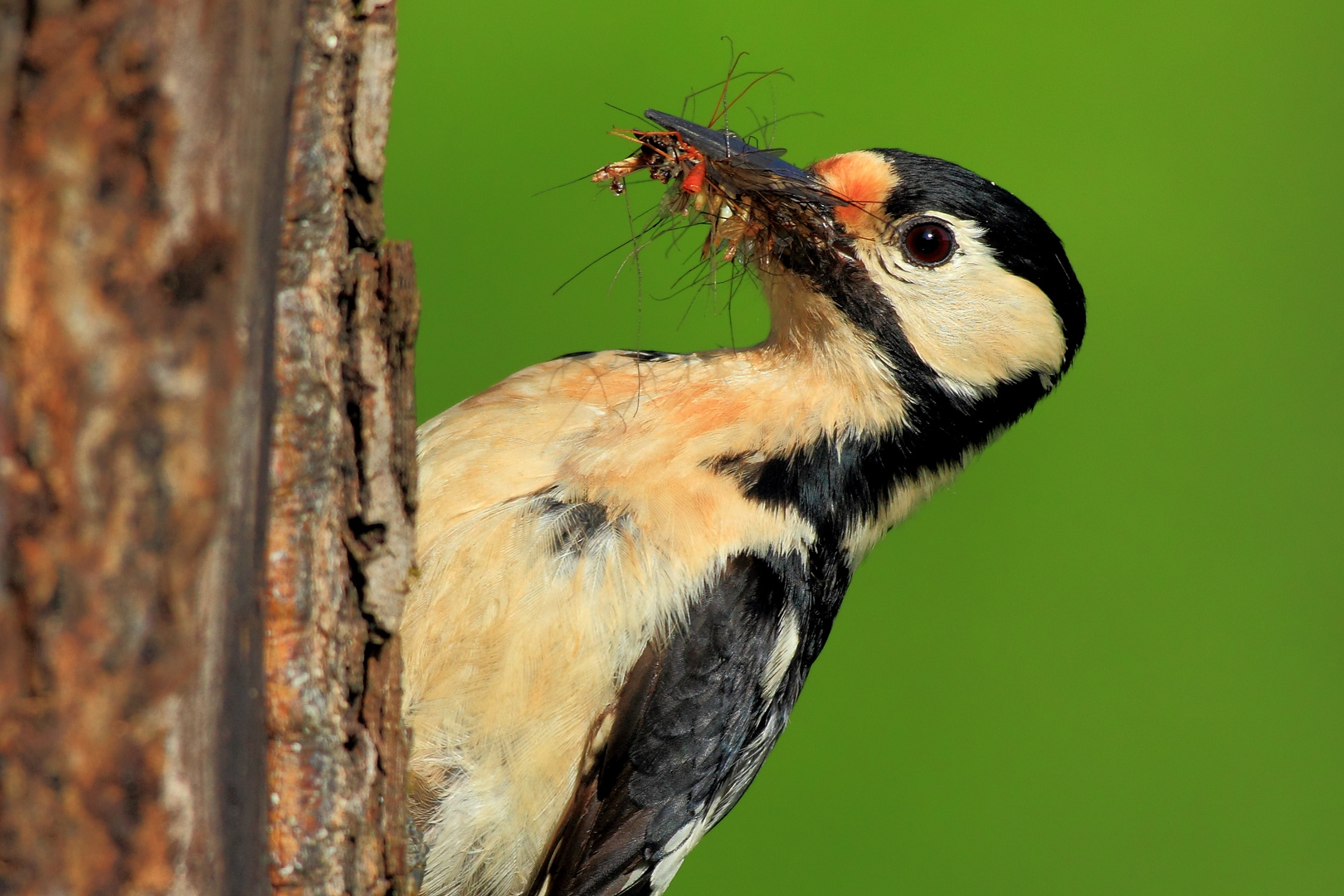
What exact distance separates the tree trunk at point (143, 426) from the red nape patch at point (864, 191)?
3.92 feet

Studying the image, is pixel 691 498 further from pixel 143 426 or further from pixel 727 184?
pixel 143 426

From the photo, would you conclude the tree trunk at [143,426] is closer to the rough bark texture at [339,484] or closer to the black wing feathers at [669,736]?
the rough bark texture at [339,484]

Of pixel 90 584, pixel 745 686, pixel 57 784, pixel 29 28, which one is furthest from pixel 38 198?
pixel 745 686

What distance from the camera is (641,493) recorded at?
1783 mm

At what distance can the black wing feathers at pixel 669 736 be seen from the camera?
182cm

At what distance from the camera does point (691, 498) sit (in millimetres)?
1811

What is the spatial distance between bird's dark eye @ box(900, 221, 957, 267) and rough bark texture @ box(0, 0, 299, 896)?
1376mm

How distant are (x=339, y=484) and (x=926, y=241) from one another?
1.28 meters

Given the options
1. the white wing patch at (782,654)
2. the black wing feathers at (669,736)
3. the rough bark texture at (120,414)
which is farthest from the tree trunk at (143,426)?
the white wing patch at (782,654)

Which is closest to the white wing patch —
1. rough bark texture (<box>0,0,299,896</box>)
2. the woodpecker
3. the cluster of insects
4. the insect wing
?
the woodpecker

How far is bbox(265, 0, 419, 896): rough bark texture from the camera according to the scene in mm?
1013

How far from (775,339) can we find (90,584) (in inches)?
57.4

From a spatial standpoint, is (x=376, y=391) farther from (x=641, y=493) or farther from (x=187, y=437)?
(x=641, y=493)

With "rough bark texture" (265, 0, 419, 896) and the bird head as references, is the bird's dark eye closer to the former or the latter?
the bird head
